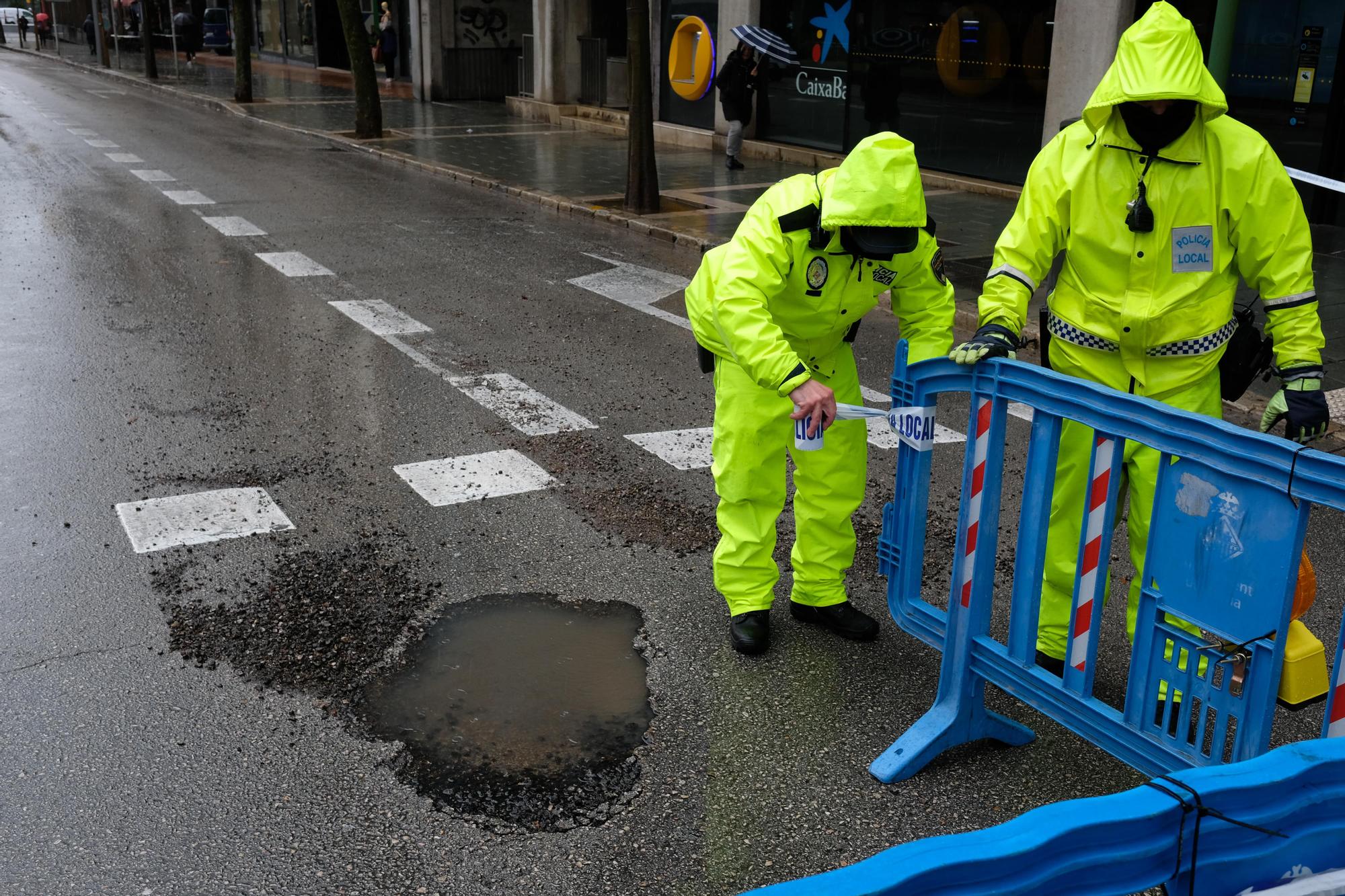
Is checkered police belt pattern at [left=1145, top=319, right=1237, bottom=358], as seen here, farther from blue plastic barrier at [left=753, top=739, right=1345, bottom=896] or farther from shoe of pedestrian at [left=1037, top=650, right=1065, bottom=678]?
blue plastic barrier at [left=753, top=739, right=1345, bottom=896]

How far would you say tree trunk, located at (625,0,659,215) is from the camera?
13.8 metres

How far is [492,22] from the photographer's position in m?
30.1

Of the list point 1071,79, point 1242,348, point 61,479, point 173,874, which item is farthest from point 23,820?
point 1071,79

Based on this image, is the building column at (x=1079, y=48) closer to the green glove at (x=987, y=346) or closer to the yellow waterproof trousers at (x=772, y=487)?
the yellow waterproof trousers at (x=772, y=487)

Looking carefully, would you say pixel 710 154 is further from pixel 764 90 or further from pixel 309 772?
pixel 309 772

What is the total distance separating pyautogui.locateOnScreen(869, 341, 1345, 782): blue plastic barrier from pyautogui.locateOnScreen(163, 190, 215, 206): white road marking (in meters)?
12.6

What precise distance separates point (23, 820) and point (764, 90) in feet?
59.5

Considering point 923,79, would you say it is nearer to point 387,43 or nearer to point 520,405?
point 520,405

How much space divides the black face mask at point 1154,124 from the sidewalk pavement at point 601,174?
4.27 meters

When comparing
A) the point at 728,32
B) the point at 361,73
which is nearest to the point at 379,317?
the point at 728,32

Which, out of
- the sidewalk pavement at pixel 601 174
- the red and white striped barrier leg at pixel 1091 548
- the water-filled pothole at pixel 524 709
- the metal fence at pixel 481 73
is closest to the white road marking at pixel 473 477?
the water-filled pothole at pixel 524 709

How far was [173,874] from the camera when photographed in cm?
330

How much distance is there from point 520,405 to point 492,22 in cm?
2492

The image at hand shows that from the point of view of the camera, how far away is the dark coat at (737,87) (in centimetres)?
1778
